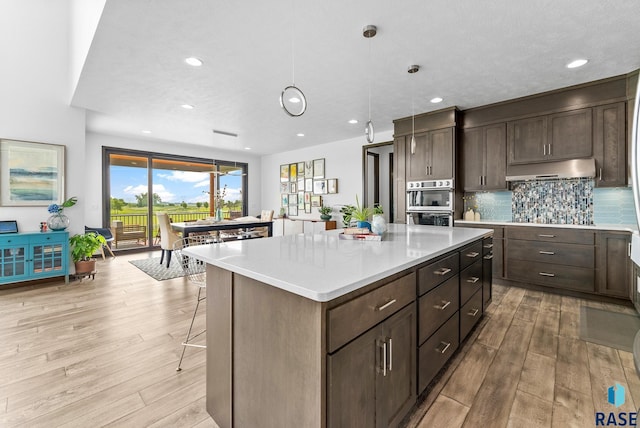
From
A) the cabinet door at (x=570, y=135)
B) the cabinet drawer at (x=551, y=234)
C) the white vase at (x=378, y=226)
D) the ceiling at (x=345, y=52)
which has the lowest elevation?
the cabinet drawer at (x=551, y=234)

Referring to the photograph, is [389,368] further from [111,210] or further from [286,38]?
[111,210]

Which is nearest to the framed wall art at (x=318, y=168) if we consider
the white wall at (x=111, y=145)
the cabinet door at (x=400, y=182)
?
the cabinet door at (x=400, y=182)

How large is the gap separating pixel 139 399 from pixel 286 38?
9.57 ft

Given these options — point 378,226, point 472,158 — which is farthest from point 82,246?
point 472,158

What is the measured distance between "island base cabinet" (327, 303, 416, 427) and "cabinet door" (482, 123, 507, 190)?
3570mm

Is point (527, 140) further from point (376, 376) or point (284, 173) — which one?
point (284, 173)

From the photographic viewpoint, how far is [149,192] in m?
6.67

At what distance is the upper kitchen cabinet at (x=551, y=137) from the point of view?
3.47 meters

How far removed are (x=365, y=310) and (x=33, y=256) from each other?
191 inches

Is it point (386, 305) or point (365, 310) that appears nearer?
point (365, 310)

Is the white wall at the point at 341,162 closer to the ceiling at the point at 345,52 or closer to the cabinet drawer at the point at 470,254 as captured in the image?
the ceiling at the point at 345,52

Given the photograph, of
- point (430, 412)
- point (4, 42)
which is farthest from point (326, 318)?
point (4, 42)

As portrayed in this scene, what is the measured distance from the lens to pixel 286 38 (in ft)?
8.17

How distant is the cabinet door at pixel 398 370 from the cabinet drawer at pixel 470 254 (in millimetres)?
869
